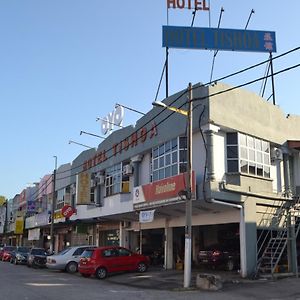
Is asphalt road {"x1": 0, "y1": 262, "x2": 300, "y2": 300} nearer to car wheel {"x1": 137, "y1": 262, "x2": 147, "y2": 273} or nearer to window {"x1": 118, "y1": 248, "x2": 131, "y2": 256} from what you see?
window {"x1": 118, "y1": 248, "x2": 131, "y2": 256}

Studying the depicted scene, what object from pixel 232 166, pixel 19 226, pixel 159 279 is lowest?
pixel 159 279

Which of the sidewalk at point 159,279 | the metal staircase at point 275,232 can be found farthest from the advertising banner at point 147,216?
the metal staircase at point 275,232

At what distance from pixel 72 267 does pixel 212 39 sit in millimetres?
15572

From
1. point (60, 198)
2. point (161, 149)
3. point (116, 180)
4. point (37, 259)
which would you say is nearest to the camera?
point (161, 149)

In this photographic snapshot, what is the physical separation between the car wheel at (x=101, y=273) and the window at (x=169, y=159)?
5720 millimetres

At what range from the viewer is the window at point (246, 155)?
76.7 ft

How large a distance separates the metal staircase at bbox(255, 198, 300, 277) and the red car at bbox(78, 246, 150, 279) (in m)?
6.52

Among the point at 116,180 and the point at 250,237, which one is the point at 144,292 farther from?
the point at 116,180

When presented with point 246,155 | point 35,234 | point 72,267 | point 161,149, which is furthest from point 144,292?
point 35,234

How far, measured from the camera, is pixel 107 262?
24.2 m

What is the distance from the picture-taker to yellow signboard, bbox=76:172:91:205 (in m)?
35.1

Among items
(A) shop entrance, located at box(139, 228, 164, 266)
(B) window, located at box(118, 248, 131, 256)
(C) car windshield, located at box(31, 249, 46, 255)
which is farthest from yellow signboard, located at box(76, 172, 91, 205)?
(B) window, located at box(118, 248, 131, 256)

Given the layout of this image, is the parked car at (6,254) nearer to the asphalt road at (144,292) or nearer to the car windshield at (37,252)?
the car windshield at (37,252)

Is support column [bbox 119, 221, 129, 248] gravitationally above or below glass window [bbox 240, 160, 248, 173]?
below
